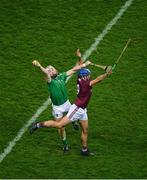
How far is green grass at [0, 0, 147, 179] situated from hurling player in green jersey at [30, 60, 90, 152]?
74 centimetres

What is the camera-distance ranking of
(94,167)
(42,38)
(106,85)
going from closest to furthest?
(94,167), (106,85), (42,38)

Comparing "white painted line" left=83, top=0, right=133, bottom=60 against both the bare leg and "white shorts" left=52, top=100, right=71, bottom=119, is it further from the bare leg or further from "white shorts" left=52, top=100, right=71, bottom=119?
the bare leg

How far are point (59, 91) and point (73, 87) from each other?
115 inches

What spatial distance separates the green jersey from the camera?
1534cm

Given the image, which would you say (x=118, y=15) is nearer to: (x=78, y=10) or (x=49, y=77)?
(x=78, y=10)

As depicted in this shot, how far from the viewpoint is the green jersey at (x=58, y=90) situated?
1534cm

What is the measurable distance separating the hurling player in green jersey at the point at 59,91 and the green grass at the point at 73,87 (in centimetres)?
74

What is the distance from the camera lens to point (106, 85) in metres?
18.3

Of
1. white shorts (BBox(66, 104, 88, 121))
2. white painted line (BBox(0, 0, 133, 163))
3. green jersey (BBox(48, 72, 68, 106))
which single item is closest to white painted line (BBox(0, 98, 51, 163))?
white painted line (BBox(0, 0, 133, 163))

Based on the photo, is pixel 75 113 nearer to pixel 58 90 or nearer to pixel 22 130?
pixel 58 90

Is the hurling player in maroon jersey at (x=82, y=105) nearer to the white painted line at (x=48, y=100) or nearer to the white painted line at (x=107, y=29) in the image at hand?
the white painted line at (x=48, y=100)

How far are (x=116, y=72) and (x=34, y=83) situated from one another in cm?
223

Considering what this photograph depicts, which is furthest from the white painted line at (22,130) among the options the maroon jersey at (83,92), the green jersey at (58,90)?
the maroon jersey at (83,92)

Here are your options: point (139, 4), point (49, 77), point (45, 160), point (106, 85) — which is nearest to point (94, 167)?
point (45, 160)
